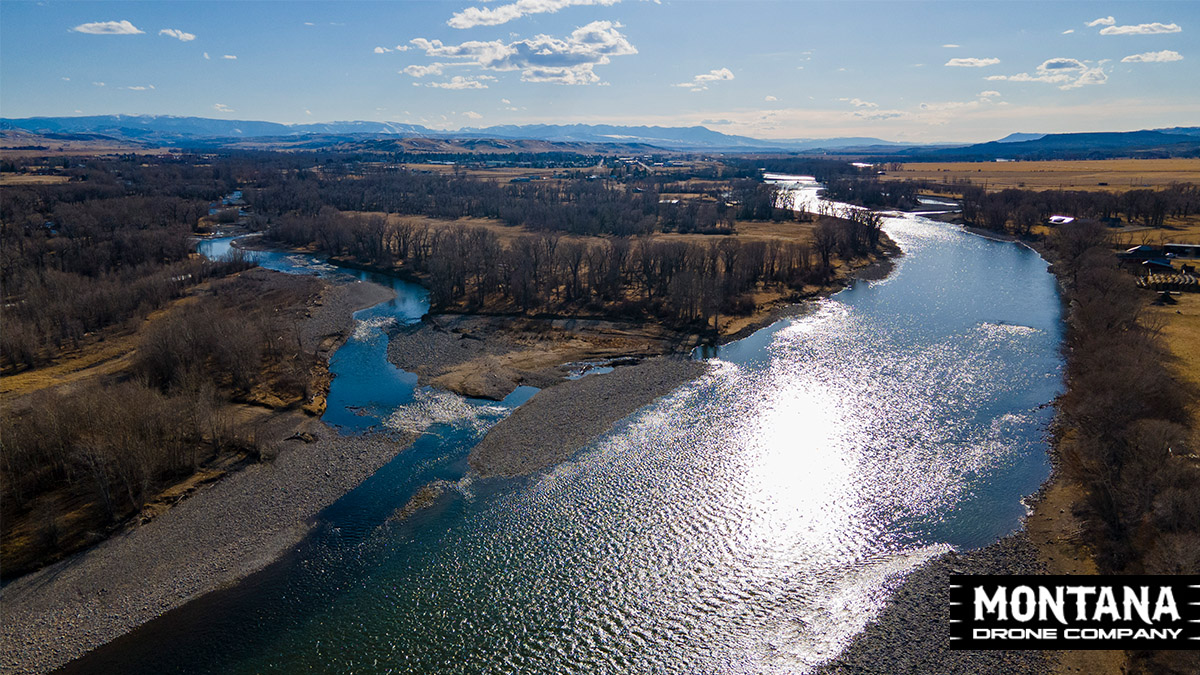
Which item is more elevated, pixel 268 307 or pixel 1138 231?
pixel 1138 231

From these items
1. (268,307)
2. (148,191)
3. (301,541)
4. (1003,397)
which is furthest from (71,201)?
(1003,397)

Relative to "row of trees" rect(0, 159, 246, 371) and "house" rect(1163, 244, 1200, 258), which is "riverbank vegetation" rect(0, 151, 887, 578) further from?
"house" rect(1163, 244, 1200, 258)

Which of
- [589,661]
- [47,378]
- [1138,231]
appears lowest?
[589,661]

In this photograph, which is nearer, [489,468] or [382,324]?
[489,468]

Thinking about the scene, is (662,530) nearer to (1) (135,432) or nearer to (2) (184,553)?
(2) (184,553)

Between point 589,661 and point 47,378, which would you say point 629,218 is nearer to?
point 47,378
